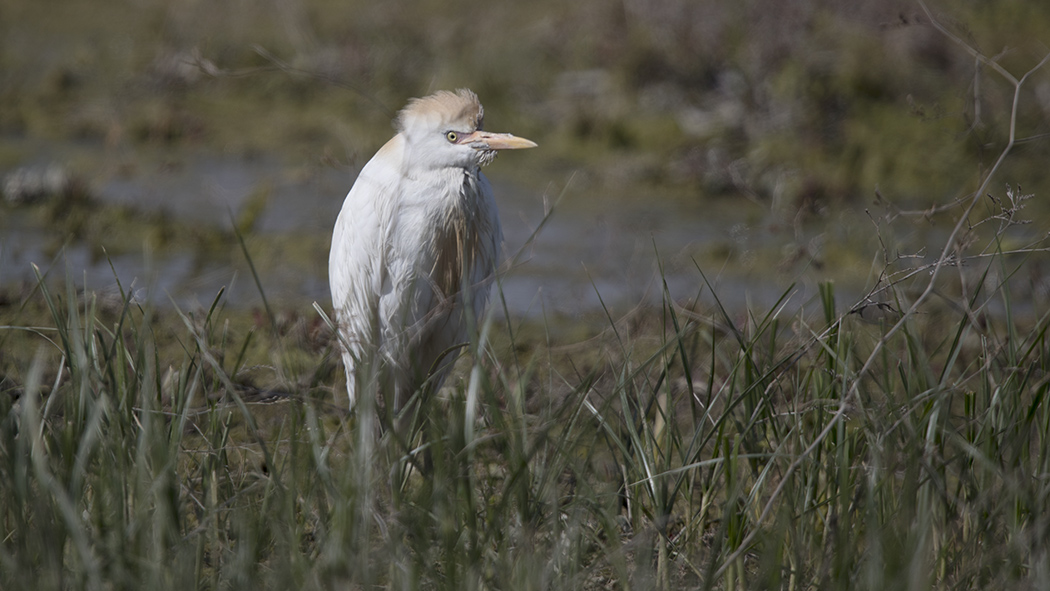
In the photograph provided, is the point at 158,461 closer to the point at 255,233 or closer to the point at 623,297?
the point at 623,297

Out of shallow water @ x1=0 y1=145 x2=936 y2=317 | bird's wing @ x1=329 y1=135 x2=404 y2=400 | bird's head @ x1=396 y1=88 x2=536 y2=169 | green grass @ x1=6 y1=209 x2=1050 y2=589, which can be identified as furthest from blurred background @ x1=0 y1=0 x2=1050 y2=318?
green grass @ x1=6 y1=209 x2=1050 y2=589

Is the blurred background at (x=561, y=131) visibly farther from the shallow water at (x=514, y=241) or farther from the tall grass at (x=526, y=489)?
the tall grass at (x=526, y=489)

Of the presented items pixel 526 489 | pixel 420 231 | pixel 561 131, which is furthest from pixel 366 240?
pixel 561 131

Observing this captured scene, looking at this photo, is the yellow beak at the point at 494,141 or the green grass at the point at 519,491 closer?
the green grass at the point at 519,491

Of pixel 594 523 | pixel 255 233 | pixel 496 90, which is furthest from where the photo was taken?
pixel 496 90

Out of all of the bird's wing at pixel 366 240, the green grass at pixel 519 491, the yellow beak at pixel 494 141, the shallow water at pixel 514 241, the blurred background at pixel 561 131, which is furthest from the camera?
the blurred background at pixel 561 131

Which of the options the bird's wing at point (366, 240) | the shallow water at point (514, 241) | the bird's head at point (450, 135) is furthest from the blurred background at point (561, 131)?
the bird's head at point (450, 135)

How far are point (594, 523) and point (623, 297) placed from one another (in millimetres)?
2457

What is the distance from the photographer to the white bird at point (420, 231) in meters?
2.96

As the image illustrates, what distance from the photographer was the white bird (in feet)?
9.71

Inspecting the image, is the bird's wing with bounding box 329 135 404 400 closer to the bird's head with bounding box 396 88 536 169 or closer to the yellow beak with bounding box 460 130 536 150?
the bird's head with bounding box 396 88 536 169

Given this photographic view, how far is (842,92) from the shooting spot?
7.71 m

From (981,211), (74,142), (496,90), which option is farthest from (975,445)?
(74,142)

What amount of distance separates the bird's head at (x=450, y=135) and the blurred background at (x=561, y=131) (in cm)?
192
